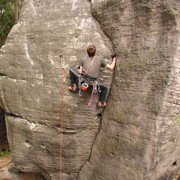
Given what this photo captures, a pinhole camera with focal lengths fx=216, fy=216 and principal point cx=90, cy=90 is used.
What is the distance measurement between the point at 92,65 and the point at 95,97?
651 mm

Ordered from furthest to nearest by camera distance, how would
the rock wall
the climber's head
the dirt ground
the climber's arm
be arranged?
the dirt ground
the climber's arm
the climber's head
the rock wall

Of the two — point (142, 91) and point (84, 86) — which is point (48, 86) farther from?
point (142, 91)

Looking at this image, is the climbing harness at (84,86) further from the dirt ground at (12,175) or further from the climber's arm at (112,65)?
the dirt ground at (12,175)

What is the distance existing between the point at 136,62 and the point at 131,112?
2.78 ft

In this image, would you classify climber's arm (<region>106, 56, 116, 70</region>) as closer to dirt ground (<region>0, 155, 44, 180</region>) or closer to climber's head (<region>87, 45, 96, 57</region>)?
climber's head (<region>87, 45, 96, 57</region>)

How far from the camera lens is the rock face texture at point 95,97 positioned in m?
3.39

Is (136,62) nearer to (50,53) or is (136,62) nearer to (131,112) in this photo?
(131,112)

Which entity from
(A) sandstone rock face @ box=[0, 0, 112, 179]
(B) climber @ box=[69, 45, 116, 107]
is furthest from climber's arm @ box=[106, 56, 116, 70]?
(A) sandstone rock face @ box=[0, 0, 112, 179]

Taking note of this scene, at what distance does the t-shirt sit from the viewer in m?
3.72

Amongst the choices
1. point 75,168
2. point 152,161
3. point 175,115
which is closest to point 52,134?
point 75,168

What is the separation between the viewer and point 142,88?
354 cm

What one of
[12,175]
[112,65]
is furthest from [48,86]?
[12,175]

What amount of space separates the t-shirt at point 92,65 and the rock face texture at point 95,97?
0.74ft

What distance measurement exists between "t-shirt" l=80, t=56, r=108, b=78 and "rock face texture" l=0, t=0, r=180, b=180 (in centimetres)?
23
